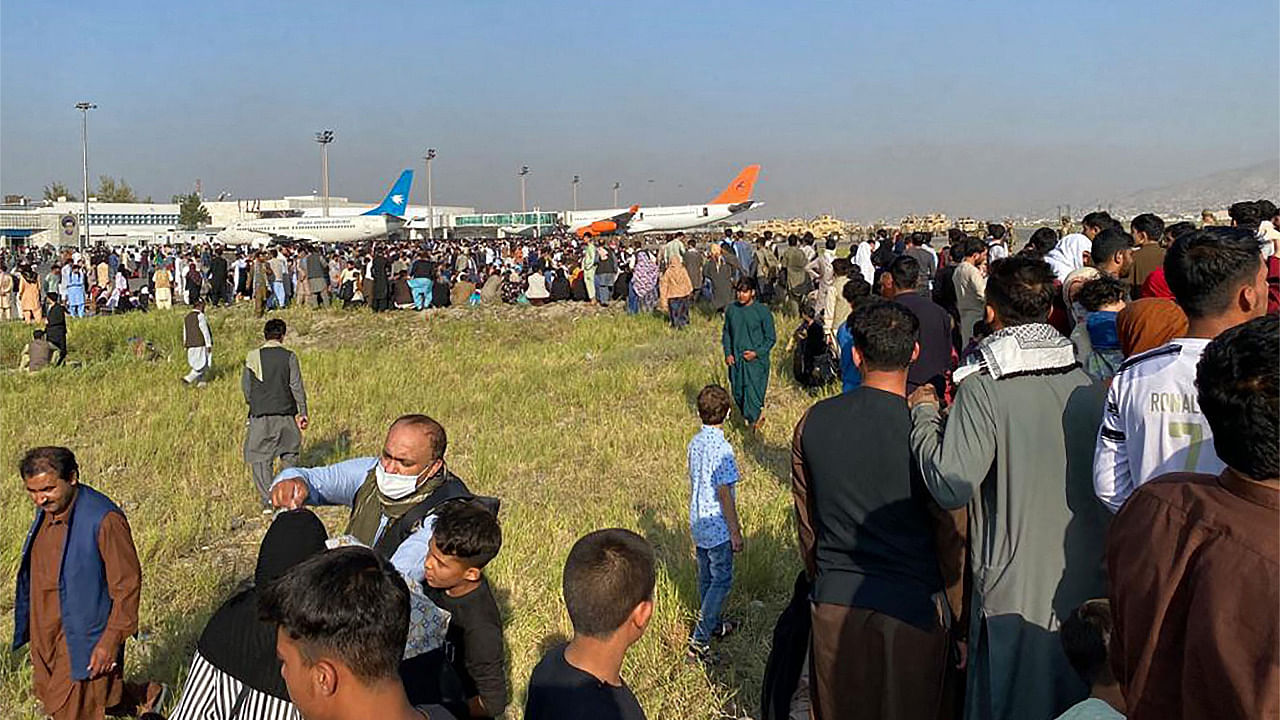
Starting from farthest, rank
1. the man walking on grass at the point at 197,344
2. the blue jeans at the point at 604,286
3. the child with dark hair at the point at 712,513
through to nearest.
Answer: the blue jeans at the point at 604,286, the man walking on grass at the point at 197,344, the child with dark hair at the point at 712,513

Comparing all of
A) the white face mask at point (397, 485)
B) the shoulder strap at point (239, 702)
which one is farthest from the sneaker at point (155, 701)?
the shoulder strap at point (239, 702)

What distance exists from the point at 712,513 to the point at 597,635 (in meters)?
2.34

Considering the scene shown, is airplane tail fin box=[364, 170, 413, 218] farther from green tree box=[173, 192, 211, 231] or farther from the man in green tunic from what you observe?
the man in green tunic

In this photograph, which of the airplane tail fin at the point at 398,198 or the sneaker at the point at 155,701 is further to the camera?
the airplane tail fin at the point at 398,198

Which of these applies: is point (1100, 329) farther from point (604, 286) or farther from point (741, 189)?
point (741, 189)

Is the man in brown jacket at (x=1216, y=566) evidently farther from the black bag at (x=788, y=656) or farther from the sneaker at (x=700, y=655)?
the sneaker at (x=700, y=655)

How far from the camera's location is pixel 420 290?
2198 cm

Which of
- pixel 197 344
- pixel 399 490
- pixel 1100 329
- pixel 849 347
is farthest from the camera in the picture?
pixel 197 344

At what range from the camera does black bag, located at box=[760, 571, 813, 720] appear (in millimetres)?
3340

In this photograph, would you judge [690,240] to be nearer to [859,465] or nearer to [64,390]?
[64,390]

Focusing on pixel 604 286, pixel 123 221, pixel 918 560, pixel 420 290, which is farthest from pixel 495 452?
pixel 123 221

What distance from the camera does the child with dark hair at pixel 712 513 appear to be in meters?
4.84

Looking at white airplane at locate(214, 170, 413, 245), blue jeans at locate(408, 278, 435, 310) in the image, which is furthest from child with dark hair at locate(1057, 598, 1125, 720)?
white airplane at locate(214, 170, 413, 245)

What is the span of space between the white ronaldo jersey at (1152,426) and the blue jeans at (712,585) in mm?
2435
